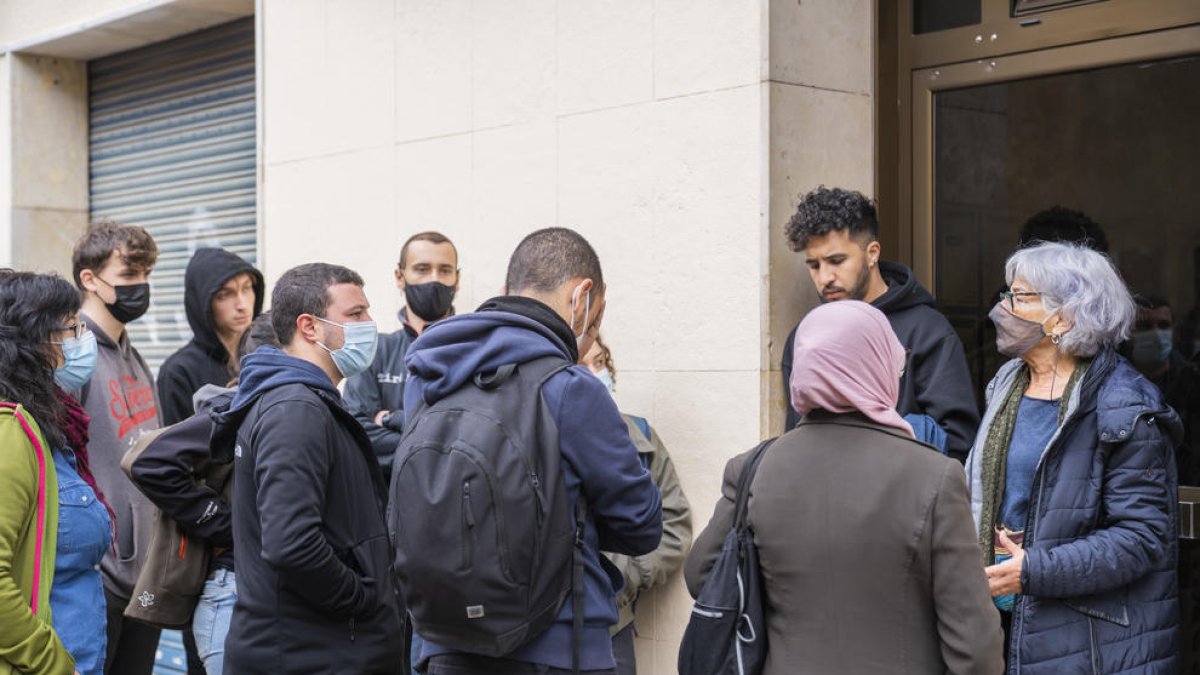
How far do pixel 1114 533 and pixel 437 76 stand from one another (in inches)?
156

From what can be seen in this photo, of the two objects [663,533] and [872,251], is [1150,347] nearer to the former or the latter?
[872,251]

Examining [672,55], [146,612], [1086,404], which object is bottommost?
[146,612]

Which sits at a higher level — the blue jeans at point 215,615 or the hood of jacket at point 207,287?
the hood of jacket at point 207,287

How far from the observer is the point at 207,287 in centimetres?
606

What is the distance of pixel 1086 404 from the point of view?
157 inches

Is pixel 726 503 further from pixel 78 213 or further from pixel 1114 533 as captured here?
pixel 78 213

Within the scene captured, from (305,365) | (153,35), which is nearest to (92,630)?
(305,365)

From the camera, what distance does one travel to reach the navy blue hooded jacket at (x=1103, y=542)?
385 centimetres

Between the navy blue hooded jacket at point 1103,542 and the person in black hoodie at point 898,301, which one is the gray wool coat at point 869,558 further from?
the person in black hoodie at point 898,301

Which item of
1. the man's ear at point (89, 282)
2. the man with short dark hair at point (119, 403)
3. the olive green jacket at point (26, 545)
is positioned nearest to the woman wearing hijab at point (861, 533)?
the olive green jacket at point (26, 545)

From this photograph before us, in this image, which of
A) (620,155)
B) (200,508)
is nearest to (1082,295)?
(620,155)

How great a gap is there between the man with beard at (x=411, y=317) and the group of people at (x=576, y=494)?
0.64m

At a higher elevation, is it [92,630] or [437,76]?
[437,76]

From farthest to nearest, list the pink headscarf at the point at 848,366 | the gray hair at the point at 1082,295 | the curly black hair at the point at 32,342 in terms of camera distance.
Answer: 1. the gray hair at the point at 1082,295
2. the curly black hair at the point at 32,342
3. the pink headscarf at the point at 848,366
